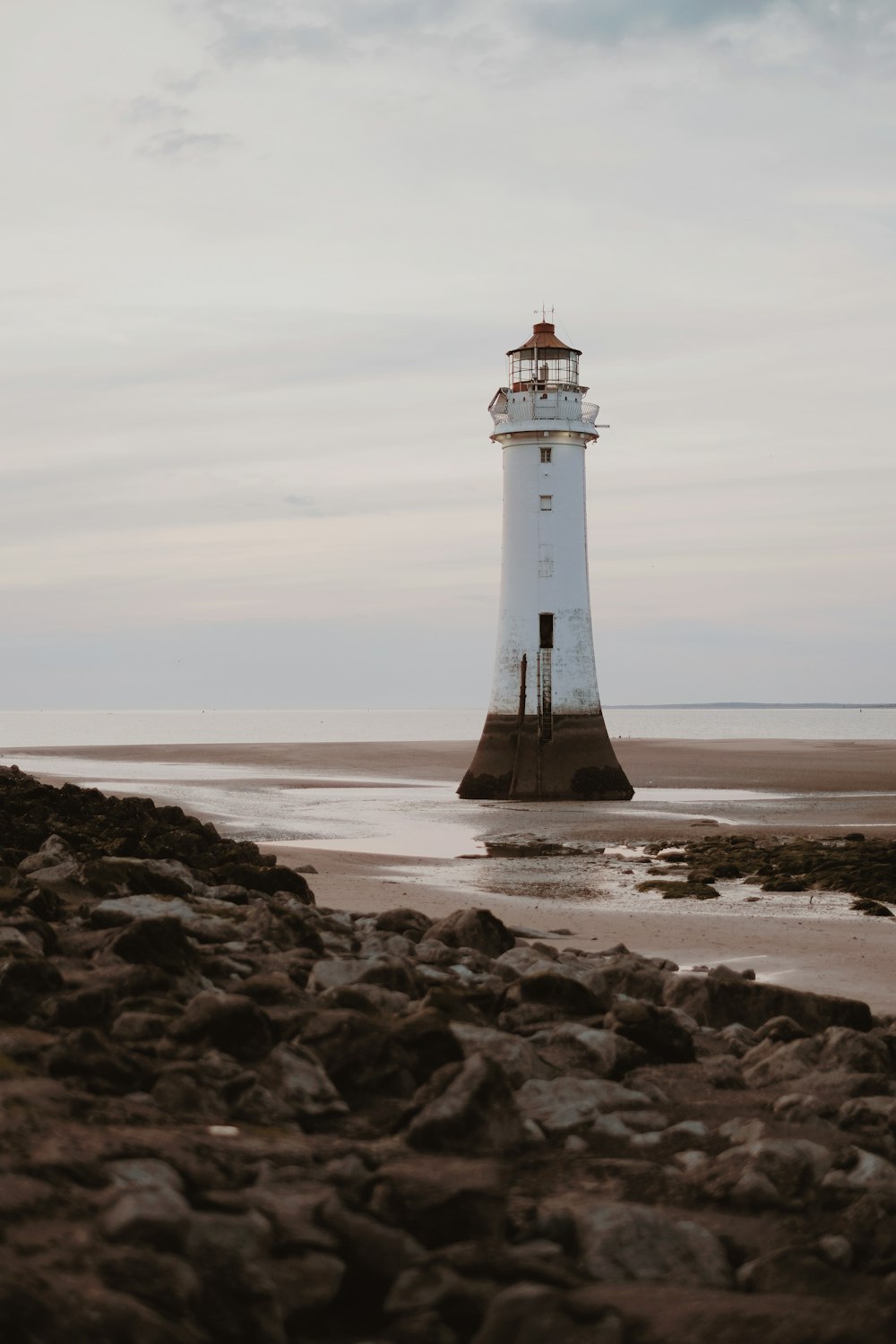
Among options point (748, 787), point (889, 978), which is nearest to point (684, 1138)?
point (889, 978)

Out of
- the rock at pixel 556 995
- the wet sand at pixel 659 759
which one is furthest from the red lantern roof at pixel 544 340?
the rock at pixel 556 995

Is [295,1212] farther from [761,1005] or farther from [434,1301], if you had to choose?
[761,1005]

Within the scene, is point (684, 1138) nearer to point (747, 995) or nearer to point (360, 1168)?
point (360, 1168)

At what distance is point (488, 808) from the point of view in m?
28.8

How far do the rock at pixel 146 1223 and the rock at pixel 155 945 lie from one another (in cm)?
274

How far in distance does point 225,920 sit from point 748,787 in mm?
31881

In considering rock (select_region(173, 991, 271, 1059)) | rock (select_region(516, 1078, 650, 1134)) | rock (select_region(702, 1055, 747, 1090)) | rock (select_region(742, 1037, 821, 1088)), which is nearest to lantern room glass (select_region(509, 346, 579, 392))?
rock (select_region(742, 1037, 821, 1088))

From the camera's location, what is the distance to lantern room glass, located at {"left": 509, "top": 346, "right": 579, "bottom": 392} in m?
31.1

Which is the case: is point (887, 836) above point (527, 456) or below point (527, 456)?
below

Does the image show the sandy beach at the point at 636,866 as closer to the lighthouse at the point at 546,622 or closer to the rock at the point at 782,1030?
the lighthouse at the point at 546,622

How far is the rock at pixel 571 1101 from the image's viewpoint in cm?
546

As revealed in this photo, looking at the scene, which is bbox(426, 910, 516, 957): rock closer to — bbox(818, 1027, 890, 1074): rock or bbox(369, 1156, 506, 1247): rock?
bbox(818, 1027, 890, 1074): rock

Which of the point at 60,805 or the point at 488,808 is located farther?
the point at 488,808

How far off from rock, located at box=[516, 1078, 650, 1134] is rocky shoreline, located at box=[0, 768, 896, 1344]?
0.01 meters
